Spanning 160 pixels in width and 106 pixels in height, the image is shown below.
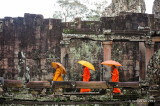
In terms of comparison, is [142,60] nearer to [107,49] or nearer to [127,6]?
[107,49]

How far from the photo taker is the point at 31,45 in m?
13.5

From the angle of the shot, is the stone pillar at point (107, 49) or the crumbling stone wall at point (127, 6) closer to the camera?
the stone pillar at point (107, 49)

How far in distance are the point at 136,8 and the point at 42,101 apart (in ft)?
40.6

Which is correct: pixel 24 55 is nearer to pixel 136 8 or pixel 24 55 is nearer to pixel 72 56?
pixel 72 56

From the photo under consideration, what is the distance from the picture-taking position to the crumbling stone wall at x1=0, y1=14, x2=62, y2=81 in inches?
530

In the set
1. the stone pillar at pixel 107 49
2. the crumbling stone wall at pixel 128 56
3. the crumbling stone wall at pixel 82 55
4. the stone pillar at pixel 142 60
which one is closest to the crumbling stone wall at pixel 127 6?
the crumbling stone wall at pixel 128 56

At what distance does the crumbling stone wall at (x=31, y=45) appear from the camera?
1346 centimetres

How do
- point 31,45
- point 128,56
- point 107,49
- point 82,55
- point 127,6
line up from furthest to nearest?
point 127,6, point 82,55, point 128,56, point 31,45, point 107,49

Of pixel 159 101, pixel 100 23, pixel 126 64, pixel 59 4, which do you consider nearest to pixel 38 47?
pixel 100 23

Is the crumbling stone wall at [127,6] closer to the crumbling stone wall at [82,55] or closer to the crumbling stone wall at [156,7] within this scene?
the crumbling stone wall at [156,7]

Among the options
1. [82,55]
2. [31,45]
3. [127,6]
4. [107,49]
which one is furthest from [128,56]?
[127,6]

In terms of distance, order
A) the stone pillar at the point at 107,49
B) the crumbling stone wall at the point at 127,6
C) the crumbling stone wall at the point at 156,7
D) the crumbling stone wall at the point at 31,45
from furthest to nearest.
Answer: the crumbling stone wall at the point at 127,6 → the crumbling stone wall at the point at 156,7 → the crumbling stone wall at the point at 31,45 → the stone pillar at the point at 107,49

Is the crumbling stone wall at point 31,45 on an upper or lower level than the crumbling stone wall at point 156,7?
lower

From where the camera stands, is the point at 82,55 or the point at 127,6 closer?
the point at 82,55
